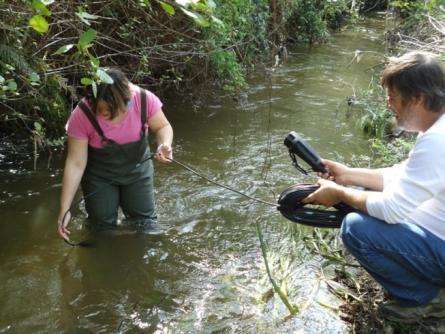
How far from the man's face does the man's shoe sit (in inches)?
34.6

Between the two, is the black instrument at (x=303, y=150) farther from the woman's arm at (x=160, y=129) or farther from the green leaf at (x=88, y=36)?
the green leaf at (x=88, y=36)

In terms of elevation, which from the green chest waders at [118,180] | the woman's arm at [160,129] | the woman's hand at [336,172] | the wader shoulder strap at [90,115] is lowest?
the green chest waders at [118,180]

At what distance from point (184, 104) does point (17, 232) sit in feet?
11.0

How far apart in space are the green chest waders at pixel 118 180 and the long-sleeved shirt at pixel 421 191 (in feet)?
5.50

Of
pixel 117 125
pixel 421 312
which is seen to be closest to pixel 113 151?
pixel 117 125

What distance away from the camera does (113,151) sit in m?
3.27

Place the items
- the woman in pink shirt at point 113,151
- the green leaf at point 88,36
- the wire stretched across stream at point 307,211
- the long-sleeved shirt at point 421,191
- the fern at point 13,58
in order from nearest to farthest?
the green leaf at point 88,36
the long-sleeved shirt at point 421,191
the wire stretched across stream at point 307,211
the woman in pink shirt at point 113,151
the fern at point 13,58

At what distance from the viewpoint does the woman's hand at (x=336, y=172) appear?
2.91 metres

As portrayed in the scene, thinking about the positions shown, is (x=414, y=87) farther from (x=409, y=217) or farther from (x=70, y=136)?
(x=70, y=136)

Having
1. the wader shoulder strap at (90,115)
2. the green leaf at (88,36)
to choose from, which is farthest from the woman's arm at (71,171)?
the green leaf at (88,36)

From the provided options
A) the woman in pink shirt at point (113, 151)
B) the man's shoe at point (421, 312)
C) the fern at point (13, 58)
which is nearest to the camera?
the man's shoe at point (421, 312)

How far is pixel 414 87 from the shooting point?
224 centimetres

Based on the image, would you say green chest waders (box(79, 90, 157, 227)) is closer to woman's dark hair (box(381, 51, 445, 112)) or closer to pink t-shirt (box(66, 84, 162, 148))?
pink t-shirt (box(66, 84, 162, 148))

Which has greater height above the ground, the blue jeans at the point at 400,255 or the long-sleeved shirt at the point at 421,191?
the long-sleeved shirt at the point at 421,191
